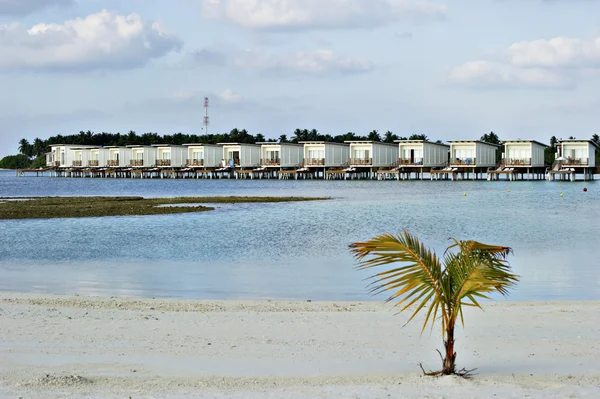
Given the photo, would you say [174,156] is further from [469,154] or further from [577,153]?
[577,153]

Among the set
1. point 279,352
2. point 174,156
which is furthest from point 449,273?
point 174,156

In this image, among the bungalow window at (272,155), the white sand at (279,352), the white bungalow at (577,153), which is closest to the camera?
the white sand at (279,352)

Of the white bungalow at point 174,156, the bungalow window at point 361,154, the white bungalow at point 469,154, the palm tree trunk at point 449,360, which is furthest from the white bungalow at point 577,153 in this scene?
the palm tree trunk at point 449,360

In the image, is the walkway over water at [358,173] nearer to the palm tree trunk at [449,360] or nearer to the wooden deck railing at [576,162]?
the wooden deck railing at [576,162]

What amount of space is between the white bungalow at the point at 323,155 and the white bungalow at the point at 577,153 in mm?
30484

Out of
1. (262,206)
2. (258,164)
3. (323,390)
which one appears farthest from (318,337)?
(258,164)

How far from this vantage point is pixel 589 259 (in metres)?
21.2

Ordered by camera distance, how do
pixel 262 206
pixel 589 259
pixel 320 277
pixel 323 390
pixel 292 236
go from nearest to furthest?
pixel 323 390 < pixel 320 277 < pixel 589 259 < pixel 292 236 < pixel 262 206

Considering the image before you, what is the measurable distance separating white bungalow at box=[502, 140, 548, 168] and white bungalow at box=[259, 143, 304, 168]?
31055 mm

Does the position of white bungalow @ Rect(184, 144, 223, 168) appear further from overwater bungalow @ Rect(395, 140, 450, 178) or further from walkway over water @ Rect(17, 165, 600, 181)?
overwater bungalow @ Rect(395, 140, 450, 178)

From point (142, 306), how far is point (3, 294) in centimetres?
328

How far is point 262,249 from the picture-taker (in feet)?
79.4

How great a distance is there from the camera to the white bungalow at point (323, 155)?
103 metres

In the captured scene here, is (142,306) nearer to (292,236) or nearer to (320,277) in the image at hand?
(320,277)
